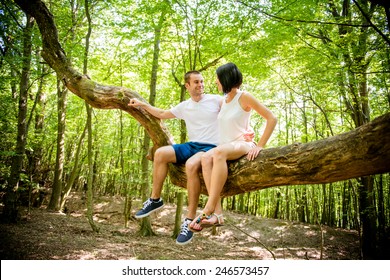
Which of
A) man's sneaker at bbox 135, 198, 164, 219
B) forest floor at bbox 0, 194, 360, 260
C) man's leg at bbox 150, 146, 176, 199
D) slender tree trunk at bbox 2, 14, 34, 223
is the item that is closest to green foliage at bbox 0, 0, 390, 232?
slender tree trunk at bbox 2, 14, 34, 223

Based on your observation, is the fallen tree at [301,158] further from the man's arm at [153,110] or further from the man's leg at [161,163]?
the man's leg at [161,163]

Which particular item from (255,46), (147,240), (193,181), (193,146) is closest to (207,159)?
(193,181)

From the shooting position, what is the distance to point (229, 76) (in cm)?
281

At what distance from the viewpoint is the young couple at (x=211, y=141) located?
2635 mm

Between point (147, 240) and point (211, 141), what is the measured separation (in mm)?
7280

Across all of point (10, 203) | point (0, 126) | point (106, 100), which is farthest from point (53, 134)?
point (106, 100)

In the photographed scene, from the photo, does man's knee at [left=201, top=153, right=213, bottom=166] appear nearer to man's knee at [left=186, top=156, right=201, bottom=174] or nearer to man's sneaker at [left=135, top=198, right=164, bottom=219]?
man's knee at [left=186, top=156, right=201, bottom=174]

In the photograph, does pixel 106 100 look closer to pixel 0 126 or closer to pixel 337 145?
pixel 337 145

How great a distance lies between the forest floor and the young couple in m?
1.99

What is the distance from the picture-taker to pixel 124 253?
7363mm

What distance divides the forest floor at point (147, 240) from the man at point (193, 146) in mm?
1992

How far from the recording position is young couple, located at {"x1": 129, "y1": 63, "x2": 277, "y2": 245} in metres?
2.63

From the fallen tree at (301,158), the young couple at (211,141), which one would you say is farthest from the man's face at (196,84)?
the fallen tree at (301,158)

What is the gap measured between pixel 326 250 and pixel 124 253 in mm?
7974
